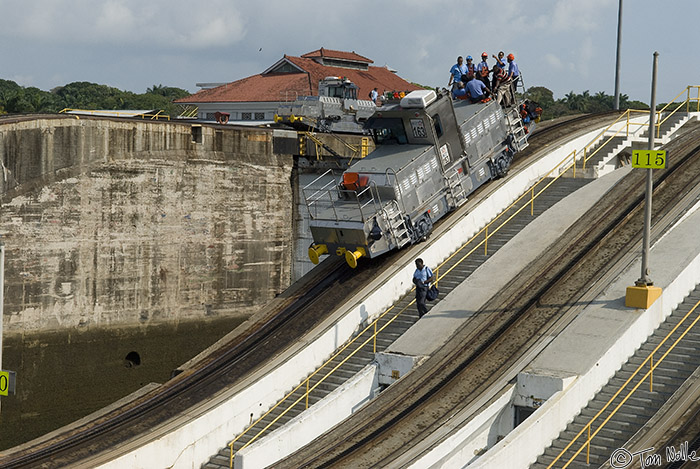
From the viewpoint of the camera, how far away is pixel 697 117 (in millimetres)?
37562

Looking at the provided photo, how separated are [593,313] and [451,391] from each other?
4215 mm

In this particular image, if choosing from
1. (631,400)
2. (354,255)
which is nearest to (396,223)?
(354,255)

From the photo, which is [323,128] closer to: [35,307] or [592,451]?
[35,307]

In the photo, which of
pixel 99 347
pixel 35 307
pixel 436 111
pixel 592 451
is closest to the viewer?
pixel 592 451

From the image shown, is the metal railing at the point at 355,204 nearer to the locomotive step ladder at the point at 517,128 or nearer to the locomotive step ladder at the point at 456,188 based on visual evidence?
the locomotive step ladder at the point at 456,188

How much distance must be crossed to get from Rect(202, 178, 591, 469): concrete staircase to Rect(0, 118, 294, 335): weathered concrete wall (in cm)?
671

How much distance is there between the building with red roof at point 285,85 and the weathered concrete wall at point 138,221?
24.8m

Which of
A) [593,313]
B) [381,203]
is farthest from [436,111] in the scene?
[593,313]

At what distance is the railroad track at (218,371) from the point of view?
Answer: 727 inches

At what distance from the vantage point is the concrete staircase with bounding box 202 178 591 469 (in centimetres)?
2050

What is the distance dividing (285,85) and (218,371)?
36.7 m

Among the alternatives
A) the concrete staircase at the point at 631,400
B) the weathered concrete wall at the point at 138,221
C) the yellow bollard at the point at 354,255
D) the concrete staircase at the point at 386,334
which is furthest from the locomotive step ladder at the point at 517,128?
the concrete staircase at the point at 631,400

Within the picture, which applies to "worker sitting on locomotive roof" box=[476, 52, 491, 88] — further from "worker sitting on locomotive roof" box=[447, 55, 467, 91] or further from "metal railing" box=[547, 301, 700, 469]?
"metal railing" box=[547, 301, 700, 469]
